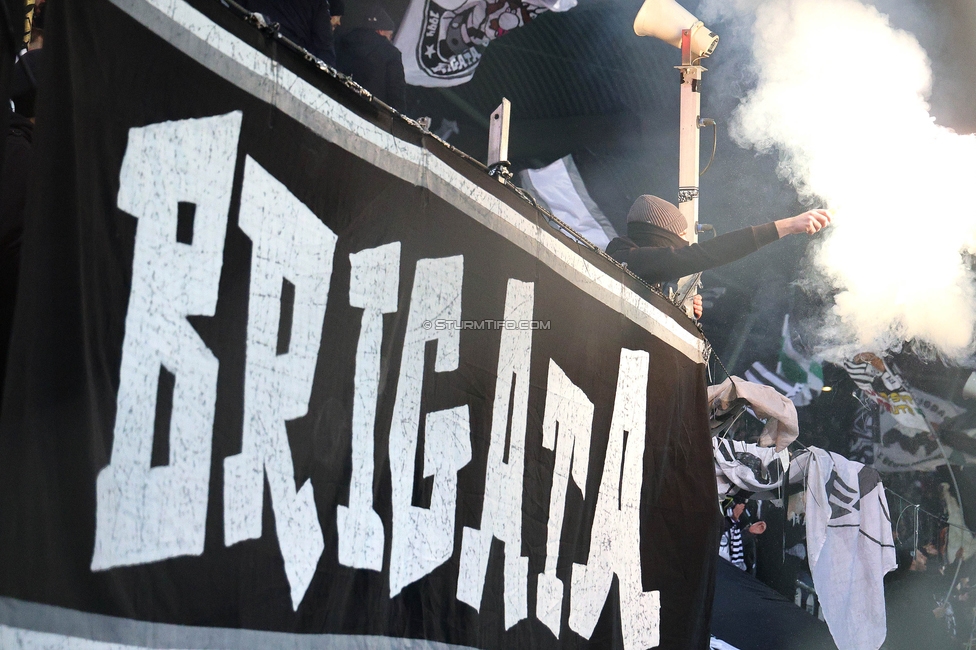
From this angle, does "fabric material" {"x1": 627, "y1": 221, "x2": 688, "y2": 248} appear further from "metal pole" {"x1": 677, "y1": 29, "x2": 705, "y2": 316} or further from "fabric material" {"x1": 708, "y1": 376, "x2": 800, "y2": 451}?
"fabric material" {"x1": 708, "y1": 376, "x2": 800, "y2": 451}

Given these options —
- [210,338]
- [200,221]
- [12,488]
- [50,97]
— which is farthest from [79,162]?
[12,488]

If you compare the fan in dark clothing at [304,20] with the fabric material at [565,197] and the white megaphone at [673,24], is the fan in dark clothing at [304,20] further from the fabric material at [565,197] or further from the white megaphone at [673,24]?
the fabric material at [565,197]

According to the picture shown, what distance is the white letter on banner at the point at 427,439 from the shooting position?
2504 millimetres

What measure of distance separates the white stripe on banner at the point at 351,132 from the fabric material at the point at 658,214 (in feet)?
3.42

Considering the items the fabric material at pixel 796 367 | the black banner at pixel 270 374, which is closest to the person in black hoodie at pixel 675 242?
the black banner at pixel 270 374

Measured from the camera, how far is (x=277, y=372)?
7.02 ft

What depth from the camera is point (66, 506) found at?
1663mm

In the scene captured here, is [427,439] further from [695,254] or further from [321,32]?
[695,254]

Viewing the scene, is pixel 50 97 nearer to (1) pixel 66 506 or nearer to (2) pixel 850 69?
(1) pixel 66 506

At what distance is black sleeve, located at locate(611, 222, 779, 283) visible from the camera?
4281 millimetres

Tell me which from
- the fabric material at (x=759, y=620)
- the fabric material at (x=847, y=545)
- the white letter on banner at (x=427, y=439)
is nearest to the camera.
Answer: the white letter on banner at (x=427, y=439)

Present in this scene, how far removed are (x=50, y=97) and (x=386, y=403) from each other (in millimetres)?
1143

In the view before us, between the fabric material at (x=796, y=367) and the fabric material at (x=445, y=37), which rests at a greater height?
the fabric material at (x=445, y=37)

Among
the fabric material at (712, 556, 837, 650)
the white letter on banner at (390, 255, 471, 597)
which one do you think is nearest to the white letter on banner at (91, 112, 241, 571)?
the white letter on banner at (390, 255, 471, 597)
